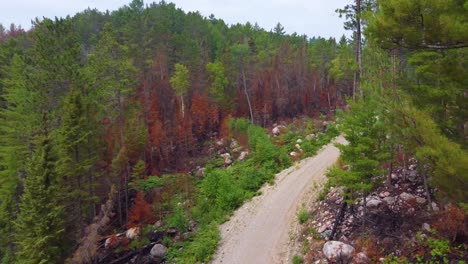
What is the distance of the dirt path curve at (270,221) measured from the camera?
15891 millimetres

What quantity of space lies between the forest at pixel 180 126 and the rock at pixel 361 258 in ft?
7.76

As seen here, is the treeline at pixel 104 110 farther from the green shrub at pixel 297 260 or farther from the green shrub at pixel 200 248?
the green shrub at pixel 297 260

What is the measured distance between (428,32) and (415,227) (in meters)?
7.65

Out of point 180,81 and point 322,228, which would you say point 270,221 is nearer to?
point 322,228

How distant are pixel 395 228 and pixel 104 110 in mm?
19704

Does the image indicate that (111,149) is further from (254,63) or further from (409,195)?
(254,63)

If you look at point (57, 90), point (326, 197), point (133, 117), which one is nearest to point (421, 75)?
point (326, 197)

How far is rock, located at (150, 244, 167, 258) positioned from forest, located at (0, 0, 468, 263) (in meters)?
0.55

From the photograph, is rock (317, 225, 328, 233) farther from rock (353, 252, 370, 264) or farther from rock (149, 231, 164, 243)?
rock (149, 231, 164, 243)

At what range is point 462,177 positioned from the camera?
7.09 meters

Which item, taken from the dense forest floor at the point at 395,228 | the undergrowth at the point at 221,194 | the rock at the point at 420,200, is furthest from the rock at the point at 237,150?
the rock at the point at 420,200

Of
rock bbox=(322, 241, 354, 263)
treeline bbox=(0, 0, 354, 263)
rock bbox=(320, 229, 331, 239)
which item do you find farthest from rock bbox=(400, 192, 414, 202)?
treeline bbox=(0, 0, 354, 263)

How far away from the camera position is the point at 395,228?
12.6m

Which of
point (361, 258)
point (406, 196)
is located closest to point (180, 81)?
point (406, 196)
